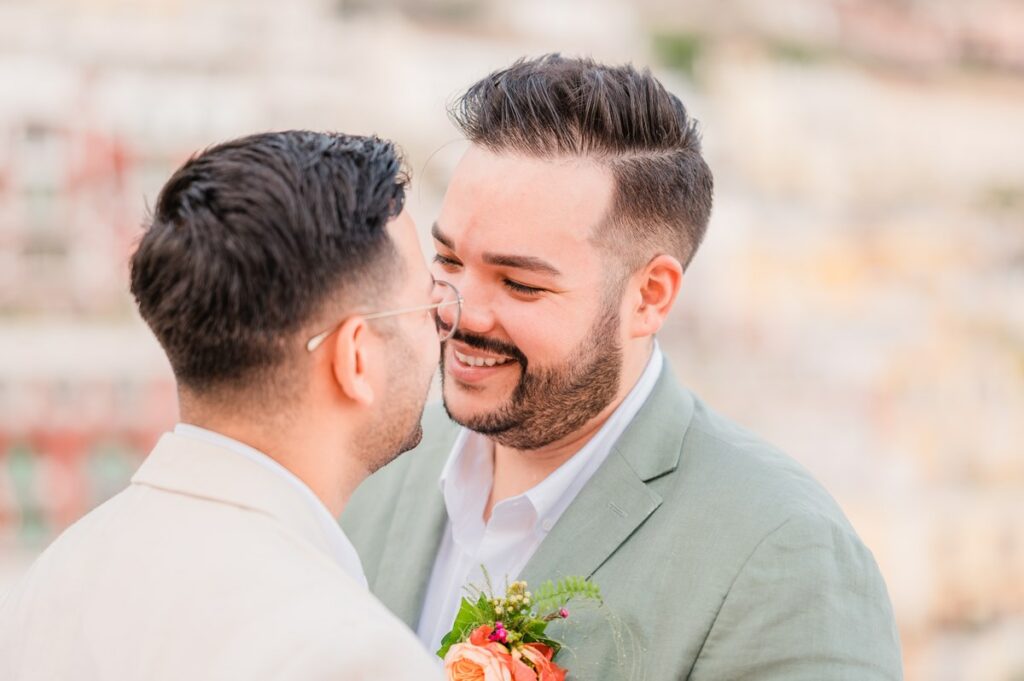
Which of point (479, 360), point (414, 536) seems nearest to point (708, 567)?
A: point (479, 360)

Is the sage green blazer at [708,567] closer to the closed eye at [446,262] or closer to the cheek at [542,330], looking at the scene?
the cheek at [542,330]

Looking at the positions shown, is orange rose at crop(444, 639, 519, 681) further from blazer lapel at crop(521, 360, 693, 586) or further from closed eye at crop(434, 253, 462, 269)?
closed eye at crop(434, 253, 462, 269)

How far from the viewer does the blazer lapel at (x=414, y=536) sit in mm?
2438

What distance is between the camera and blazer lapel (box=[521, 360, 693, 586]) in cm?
224

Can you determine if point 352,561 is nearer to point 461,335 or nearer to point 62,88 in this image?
point 461,335

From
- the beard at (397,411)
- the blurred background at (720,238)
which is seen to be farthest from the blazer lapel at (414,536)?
the blurred background at (720,238)

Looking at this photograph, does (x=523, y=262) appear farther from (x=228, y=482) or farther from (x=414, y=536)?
(x=228, y=482)

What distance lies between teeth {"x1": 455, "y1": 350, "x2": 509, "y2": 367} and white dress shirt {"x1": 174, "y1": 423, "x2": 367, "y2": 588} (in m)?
0.71

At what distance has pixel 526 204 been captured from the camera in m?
2.32

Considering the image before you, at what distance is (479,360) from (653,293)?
1.10ft

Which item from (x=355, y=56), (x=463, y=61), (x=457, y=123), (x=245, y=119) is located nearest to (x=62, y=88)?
(x=245, y=119)

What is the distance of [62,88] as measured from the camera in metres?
26.6

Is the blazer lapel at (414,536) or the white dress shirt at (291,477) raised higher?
the white dress shirt at (291,477)

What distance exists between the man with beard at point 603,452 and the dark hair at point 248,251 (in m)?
0.68
